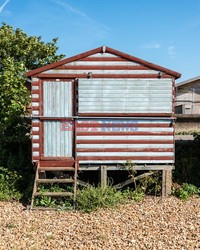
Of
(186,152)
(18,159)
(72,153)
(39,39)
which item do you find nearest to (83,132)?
(72,153)

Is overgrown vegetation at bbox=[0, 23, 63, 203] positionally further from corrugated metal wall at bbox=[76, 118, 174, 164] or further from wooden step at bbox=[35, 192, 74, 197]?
corrugated metal wall at bbox=[76, 118, 174, 164]

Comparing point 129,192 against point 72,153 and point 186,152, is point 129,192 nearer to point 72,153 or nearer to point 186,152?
point 72,153

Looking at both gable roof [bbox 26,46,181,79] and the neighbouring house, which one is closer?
gable roof [bbox 26,46,181,79]

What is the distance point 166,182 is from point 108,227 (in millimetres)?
3140

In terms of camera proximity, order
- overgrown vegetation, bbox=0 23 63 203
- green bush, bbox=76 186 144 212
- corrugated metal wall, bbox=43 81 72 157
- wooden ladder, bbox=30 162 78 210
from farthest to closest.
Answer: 1. overgrown vegetation, bbox=0 23 63 203
2. corrugated metal wall, bbox=43 81 72 157
3. wooden ladder, bbox=30 162 78 210
4. green bush, bbox=76 186 144 212

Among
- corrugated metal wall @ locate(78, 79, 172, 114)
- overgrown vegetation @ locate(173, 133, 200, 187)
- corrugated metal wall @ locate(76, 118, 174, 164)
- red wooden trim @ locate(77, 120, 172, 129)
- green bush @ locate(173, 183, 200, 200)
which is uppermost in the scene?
corrugated metal wall @ locate(78, 79, 172, 114)

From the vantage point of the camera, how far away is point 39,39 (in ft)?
90.7

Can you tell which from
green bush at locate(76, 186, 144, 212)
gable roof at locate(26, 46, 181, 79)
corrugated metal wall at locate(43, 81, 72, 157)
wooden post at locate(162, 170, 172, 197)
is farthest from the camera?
wooden post at locate(162, 170, 172, 197)

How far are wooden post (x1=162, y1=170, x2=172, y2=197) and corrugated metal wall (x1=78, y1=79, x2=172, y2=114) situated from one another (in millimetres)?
1938

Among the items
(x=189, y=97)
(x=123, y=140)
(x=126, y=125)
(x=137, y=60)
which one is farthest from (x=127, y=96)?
(x=189, y=97)

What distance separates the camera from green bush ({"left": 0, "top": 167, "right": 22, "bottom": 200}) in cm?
948

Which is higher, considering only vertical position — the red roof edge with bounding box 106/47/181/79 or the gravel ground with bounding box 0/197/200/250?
the red roof edge with bounding box 106/47/181/79

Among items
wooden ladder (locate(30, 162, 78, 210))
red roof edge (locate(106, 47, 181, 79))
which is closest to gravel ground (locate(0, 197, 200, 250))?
wooden ladder (locate(30, 162, 78, 210))

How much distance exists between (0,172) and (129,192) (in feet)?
14.7
